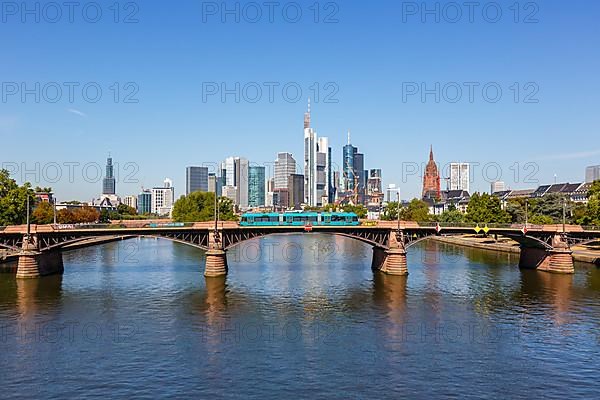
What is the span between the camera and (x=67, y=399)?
3525 centimetres

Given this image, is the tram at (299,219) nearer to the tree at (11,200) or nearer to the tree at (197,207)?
the tree at (11,200)

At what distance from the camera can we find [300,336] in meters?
50.4

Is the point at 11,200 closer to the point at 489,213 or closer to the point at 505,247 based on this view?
the point at 505,247

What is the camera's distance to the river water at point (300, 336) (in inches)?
1496

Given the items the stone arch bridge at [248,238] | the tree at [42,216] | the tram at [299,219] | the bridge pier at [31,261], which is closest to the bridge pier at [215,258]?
the stone arch bridge at [248,238]

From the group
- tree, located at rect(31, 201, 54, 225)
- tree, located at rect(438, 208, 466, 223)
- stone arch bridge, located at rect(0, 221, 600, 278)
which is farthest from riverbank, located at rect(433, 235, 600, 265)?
tree, located at rect(31, 201, 54, 225)

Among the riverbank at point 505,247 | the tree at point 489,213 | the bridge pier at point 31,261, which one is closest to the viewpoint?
the bridge pier at point 31,261

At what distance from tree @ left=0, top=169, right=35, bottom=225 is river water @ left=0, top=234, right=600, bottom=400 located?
32.5 metres

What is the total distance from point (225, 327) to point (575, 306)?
136 ft

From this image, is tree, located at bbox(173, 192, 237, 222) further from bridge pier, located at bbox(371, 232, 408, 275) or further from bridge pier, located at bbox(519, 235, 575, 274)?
bridge pier, located at bbox(519, 235, 575, 274)

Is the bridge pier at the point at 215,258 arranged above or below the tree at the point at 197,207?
below


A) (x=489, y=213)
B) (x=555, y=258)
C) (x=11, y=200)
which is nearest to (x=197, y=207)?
(x=11, y=200)

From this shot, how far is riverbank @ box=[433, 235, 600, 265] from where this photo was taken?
106444 mm

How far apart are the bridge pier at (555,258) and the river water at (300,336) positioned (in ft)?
10.9
